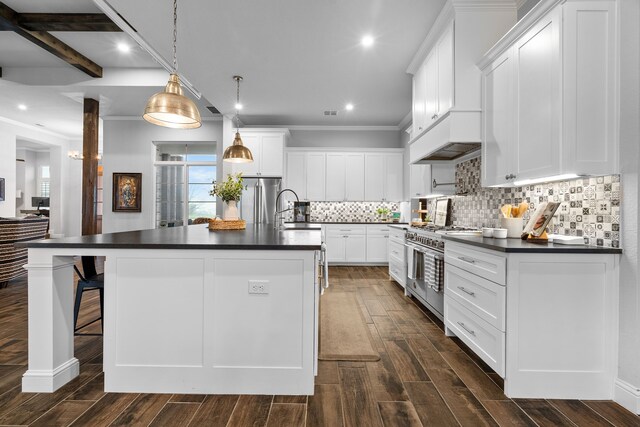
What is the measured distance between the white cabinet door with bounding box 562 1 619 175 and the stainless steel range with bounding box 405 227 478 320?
1305mm

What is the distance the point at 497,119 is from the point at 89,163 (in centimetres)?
636

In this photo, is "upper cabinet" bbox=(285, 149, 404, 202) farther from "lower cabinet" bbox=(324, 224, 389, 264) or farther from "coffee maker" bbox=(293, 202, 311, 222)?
"lower cabinet" bbox=(324, 224, 389, 264)

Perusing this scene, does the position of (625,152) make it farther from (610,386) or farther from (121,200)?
(121,200)

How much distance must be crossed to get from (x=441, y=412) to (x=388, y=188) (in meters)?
5.34

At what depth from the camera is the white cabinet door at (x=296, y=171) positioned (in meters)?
6.90

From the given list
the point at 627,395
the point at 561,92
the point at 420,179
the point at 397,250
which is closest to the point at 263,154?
the point at 420,179

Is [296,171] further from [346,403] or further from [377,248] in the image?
[346,403]

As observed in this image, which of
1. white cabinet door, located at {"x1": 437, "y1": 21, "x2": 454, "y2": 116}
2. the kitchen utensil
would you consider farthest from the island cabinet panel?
white cabinet door, located at {"x1": 437, "y1": 21, "x2": 454, "y2": 116}

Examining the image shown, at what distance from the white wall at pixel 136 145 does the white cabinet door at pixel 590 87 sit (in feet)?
20.0

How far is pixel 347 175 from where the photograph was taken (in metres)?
6.93

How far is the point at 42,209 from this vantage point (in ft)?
32.9

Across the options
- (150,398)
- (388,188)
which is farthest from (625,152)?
(388,188)

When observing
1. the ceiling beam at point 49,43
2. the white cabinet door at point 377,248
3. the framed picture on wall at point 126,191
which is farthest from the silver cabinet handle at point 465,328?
the framed picture on wall at point 126,191

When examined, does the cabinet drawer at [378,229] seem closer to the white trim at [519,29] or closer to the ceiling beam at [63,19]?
the white trim at [519,29]
